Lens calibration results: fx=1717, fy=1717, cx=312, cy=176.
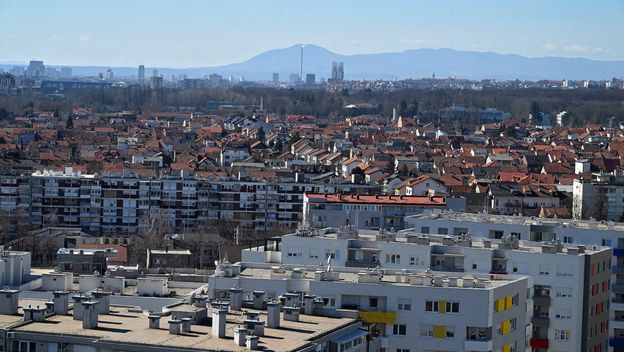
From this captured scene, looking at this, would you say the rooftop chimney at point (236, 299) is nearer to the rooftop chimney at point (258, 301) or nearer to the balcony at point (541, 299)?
the rooftop chimney at point (258, 301)

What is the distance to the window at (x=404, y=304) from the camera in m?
13.6

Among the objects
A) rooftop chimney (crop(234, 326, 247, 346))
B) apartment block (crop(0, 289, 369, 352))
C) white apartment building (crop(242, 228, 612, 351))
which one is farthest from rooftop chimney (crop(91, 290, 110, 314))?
white apartment building (crop(242, 228, 612, 351))

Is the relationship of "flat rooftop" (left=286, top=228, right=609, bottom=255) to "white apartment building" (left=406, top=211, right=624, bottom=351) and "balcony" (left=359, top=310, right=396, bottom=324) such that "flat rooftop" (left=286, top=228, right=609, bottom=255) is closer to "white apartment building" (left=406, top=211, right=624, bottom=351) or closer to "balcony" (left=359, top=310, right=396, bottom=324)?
"white apartment building" (left=406, top=211, right=624, bottom=351)

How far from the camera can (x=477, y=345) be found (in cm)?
1351

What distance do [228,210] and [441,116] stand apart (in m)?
56.3

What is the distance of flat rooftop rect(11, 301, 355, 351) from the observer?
10.8 meters

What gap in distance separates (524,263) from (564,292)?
0.49 m

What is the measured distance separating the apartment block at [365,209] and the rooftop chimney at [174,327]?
58.3 ft

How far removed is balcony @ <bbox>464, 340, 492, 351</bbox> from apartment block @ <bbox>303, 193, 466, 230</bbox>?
15.5m

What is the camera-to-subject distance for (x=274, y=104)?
101m

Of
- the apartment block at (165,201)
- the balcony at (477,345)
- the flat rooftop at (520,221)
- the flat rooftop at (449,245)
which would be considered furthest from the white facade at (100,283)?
the apartment block at (165,201)

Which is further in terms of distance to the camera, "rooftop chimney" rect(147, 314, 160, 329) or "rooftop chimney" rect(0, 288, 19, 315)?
"rooftop chimney" rect(0, 288, 19, 315)

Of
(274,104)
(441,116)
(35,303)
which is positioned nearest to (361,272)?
(35,303)

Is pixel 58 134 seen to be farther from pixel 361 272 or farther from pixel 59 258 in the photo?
pixel 361 272
